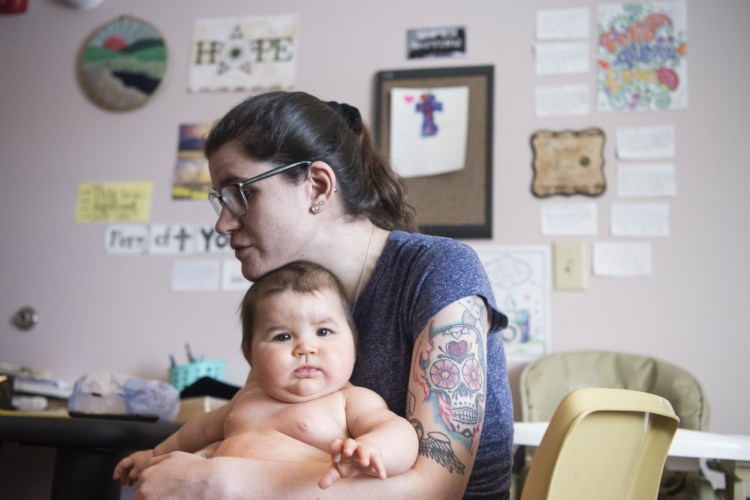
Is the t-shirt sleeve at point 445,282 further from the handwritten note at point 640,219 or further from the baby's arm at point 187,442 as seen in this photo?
the handwritten note at point 640,219

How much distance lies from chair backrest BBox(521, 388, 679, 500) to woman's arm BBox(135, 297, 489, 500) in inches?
6.2

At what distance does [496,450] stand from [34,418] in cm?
96

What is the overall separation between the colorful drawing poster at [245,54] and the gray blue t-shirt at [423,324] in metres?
1.70

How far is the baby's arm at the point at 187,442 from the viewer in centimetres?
130

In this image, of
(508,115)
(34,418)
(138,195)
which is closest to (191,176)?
(138,195)

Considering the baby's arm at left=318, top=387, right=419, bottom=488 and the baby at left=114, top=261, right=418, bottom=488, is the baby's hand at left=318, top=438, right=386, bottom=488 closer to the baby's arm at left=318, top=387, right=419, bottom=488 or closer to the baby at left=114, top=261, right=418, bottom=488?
the baby's arm at left=318, top=387, right=419, bottom=488

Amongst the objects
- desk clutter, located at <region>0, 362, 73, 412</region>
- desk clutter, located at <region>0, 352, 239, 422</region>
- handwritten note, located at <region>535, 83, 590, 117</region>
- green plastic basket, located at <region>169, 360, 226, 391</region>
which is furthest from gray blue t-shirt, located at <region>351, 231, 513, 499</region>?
desk clutter, located at <region>0, 362, 73, 412</region>

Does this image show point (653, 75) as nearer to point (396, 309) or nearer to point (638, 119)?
point (638, 119)

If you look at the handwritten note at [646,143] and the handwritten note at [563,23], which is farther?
the handwritten note at [563,23]

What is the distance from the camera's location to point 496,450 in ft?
3.93

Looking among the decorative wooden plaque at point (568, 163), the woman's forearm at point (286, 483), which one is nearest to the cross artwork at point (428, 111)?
the decorative wooden plaque at point (568, 163)

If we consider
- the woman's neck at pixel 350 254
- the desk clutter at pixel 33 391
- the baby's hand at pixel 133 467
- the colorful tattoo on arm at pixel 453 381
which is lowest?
the desk clutter at pixel 33 391

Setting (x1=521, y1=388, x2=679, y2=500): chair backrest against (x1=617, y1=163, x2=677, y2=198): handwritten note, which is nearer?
(x1=521, y1=388, x2=679, y2=500): chair backrest

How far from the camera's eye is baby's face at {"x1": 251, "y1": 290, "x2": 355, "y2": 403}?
118cm
